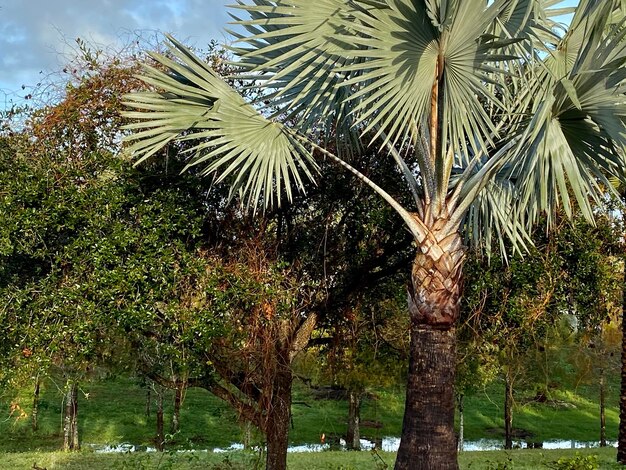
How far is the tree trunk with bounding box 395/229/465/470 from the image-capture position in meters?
5.66

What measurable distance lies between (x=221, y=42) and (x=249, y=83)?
665 mm

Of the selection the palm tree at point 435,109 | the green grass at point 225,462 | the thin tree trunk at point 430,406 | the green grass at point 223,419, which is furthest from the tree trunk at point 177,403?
the green grass at point 223,419

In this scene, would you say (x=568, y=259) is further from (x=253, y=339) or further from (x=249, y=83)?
(x=249, y=83)

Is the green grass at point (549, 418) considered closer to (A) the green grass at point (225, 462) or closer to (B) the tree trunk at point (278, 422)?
(A) the green grass at point (225, 462)

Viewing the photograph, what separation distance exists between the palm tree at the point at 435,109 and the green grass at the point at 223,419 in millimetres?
15312

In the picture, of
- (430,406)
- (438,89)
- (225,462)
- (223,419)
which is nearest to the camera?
(438,89)

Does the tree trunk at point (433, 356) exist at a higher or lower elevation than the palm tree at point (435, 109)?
lower

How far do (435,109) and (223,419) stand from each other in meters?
20.5

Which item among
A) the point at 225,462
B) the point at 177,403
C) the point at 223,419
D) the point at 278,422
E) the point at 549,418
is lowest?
the point at 549,418

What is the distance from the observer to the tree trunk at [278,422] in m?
7.85

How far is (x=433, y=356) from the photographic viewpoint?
5.73 metres

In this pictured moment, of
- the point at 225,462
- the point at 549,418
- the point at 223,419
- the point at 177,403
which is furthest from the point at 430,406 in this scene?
the point at 549,418

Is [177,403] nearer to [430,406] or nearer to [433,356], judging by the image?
[430,406]

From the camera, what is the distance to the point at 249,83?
8.16m
